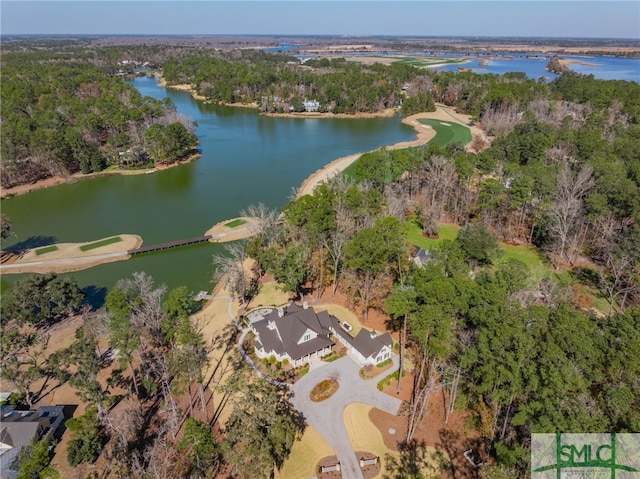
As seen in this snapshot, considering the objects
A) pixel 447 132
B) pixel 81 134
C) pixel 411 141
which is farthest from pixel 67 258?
pixel 447 132

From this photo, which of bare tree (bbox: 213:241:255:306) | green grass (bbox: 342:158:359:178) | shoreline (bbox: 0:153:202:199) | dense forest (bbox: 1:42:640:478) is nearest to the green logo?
dense forest (bbox: 1:42:640:478)

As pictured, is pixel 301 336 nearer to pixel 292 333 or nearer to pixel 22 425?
pixel 292 333

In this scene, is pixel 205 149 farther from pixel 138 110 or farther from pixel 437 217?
pixel 437 217

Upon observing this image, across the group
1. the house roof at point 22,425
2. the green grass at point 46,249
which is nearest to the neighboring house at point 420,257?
the house roof at point 22,425

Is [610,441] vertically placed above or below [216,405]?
above

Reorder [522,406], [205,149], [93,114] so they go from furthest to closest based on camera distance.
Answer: [205,149], [93,114], [522,406]

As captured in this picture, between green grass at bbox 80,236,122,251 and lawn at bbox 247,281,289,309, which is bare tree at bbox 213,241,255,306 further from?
green grass at bbox 80,236,122,251

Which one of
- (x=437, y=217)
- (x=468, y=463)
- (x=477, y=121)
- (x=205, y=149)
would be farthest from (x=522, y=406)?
(x=477, y=121)
